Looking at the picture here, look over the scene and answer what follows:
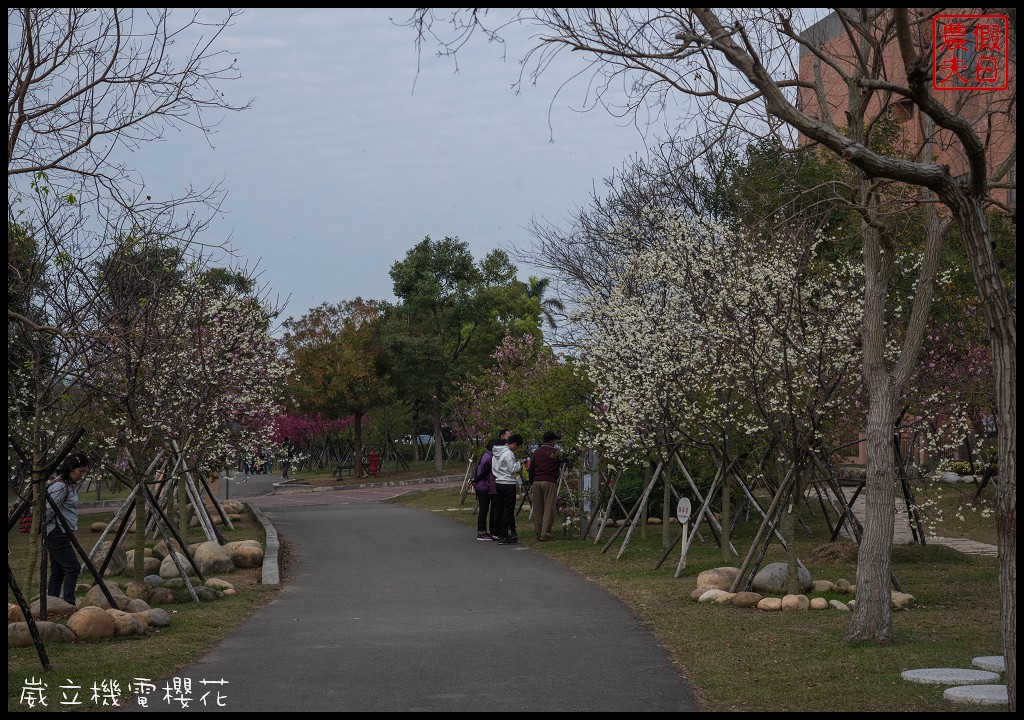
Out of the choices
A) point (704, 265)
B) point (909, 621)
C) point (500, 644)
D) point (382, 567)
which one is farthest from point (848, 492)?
point (500, 644)

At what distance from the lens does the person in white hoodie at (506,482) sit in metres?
18.8

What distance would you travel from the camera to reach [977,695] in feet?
21.5

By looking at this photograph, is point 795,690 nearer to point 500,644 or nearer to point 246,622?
point 500,644

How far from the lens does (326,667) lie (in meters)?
8.08

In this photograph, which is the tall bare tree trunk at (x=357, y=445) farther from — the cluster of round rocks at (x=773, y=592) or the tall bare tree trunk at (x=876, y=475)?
the tall bare tree trunk at (x=876, y=475)

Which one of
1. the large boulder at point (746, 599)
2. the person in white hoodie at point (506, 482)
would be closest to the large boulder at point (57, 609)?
the large boulder at point (746, 599)

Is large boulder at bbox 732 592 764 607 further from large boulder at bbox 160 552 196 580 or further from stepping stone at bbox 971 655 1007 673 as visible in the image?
large boulder at bbox 160 552 196 580

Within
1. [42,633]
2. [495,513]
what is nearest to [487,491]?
[495,513]

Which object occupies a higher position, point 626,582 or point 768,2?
point 768,2

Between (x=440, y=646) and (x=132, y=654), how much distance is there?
2374mm

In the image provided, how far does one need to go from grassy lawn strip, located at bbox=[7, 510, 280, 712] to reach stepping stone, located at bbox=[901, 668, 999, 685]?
447cm

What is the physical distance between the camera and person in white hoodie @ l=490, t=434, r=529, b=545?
1883cm

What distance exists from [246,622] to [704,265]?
939 cm

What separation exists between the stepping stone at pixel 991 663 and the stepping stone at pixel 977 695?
0.79 metres
